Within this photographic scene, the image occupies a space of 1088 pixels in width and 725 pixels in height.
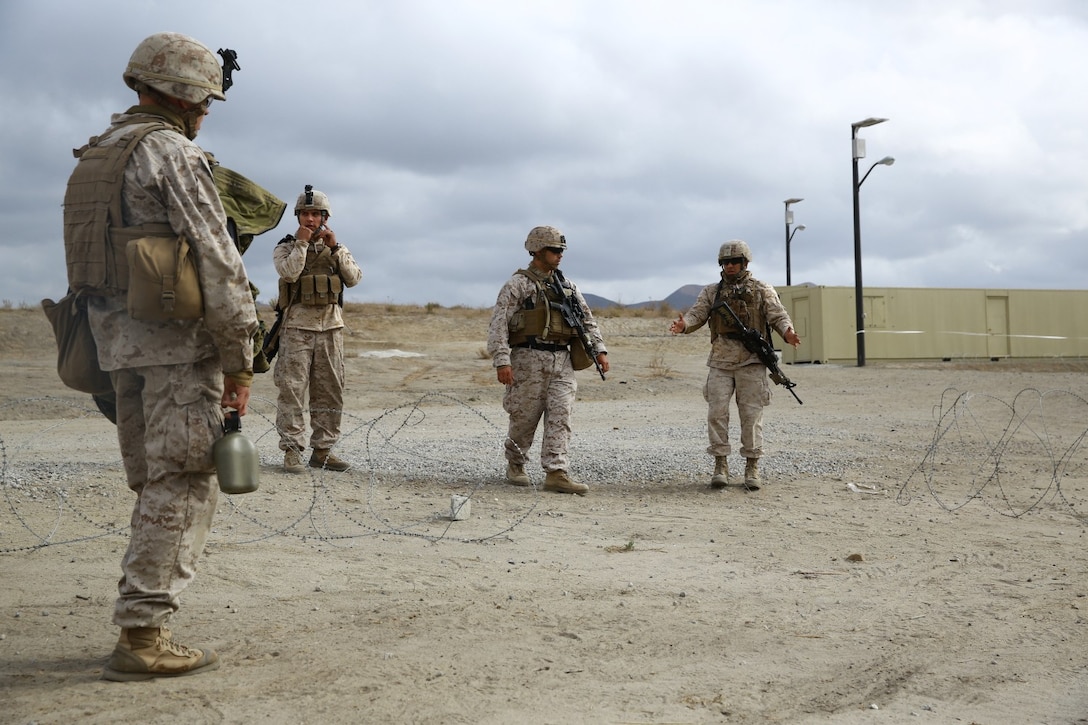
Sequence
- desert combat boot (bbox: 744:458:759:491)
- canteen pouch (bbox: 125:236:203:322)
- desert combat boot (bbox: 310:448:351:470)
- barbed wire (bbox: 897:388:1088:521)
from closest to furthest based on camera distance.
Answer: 1. canteen pouch (bbox: 125:236:203:322)
2. barbed wire (bbox: 897:388:1088:521)
3. desert combat boot (bbox: 744:458:759:491)
4. desert combat boot (bbox: 310:448:351:470)

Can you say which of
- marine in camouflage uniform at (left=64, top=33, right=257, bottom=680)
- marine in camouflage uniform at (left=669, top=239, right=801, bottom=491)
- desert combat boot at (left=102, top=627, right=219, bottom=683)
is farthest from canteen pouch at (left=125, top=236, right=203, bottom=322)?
marine in camouflage uniform at (left=669, top=239, right=801, bottom=491)

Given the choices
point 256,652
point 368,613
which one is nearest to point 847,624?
point 368,613

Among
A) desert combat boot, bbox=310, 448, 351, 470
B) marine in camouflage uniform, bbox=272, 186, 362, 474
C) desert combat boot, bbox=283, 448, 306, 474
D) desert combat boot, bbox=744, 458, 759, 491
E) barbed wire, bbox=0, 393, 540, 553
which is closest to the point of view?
barbed wire, bbox=0, 393, 540, 553

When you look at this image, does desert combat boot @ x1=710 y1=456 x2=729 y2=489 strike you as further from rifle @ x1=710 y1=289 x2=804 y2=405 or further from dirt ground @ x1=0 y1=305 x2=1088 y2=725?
rifle @ x1=710 y1=289 x2=804 y2=405

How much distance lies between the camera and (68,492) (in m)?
7.31

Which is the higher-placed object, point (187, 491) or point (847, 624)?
point (187, 491)

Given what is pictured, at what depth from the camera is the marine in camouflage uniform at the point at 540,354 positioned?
8.17 metres

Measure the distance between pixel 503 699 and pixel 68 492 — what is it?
195 inches

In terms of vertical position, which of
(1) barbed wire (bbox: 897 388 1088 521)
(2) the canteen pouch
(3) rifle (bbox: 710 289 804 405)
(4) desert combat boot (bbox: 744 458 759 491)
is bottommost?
(1) barbed wire (bbox: 897 388 1088 521)

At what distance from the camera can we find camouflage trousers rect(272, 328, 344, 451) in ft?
27.1

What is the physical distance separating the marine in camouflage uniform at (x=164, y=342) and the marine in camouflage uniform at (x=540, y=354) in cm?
457

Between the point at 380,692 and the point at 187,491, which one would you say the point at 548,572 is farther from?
the point at 187,491

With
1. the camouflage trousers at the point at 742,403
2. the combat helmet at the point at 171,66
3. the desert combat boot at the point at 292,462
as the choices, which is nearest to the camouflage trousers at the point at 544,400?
the camouflage trousers at the point at 742,403

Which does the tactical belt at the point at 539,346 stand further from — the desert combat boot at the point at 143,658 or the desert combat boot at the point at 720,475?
the desert combat boot at the point at 143,658
